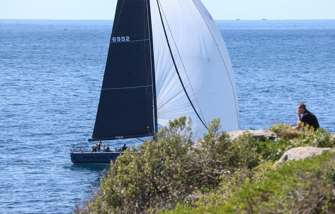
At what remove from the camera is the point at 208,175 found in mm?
14414

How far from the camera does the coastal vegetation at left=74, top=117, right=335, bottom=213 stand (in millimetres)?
10672

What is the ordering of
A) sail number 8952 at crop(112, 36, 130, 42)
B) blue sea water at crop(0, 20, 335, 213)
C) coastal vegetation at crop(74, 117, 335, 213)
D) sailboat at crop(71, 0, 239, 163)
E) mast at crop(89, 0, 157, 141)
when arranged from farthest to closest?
blue sea water at crop(0, 20, 335, 213) < sail number 8952 at crop(112, 36, 130, 42) < mast at crop(89, 0, 157, 141) < sailboat at crop(71, 0, 239, 163) < coastal vegetation at crop(74, 117, 335, 213)

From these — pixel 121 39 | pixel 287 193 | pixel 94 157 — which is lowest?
pixel 94 157

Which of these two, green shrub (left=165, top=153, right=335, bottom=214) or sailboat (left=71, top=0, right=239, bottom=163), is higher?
sailboat (left=71, top=0, right=239, bottom=163)

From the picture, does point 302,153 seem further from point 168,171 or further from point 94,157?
point 94,157

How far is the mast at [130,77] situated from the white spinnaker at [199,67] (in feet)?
6.27

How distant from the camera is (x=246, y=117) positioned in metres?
54.0

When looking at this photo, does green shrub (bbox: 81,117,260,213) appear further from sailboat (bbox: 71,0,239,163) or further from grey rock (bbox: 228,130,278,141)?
sailboat (bbox: 71,0,239,163)

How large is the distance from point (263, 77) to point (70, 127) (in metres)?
45.2

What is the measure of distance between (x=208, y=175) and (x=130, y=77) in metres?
17.4

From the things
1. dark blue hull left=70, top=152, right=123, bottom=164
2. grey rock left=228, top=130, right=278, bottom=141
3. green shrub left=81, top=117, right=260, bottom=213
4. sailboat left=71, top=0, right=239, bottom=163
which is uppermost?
sailboat left=71, top=0, right=239, bottom=163

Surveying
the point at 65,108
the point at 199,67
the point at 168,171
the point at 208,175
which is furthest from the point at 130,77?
the point at 65,108

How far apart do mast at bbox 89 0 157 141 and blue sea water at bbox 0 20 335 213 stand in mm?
4790

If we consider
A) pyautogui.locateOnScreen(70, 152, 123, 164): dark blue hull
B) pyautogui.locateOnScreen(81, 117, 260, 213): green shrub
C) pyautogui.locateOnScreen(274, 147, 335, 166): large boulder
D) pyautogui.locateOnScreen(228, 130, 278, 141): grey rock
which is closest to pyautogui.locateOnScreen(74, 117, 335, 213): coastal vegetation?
pyautogui.locateOnScreen(81, 117, 260, 213): green shrub
